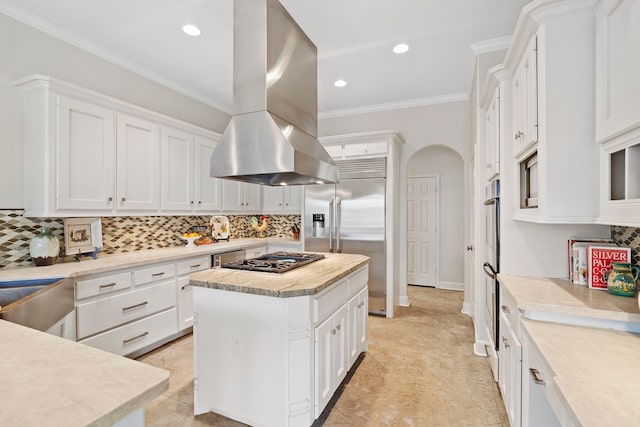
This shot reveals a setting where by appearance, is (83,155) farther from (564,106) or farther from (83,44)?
(564,106)

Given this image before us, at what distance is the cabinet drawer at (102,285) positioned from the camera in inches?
91.4

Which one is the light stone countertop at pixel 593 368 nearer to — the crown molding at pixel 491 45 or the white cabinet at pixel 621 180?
the white cabinet at pixel 621 180

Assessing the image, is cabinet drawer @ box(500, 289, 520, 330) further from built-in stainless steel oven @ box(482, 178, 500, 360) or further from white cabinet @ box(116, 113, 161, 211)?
white cabinet @ box(116, 113, 161, 211)

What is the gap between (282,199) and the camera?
15.9 ft

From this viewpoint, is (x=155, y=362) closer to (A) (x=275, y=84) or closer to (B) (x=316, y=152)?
(B) (x=316, y=152)

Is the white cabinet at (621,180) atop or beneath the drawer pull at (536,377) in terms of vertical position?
atop

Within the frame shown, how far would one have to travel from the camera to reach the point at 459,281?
209 inches

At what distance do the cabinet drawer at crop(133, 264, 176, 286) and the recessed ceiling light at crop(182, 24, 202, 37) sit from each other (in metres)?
2.15

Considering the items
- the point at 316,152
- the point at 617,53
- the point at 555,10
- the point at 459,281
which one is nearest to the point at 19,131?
the point at 316,152

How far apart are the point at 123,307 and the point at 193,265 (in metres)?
0.78

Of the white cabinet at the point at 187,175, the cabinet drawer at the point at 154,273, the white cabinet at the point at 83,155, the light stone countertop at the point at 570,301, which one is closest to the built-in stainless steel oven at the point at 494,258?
the light stone countertop at the point at 570,301

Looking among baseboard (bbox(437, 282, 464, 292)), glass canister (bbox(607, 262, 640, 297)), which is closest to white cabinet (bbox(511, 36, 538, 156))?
glass canister (bbox(607, 262, 640, 297))

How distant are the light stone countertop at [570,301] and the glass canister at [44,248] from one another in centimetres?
329

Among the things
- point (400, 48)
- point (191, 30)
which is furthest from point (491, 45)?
point (191, 30)
